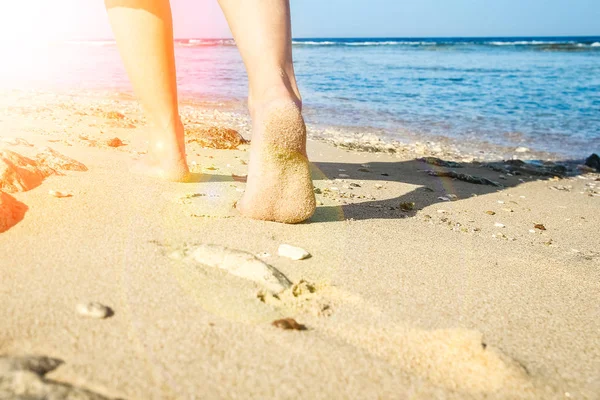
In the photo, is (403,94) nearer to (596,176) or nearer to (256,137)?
(596,176)

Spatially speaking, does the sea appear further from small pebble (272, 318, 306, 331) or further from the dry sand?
small pebble (272, 318, 306, 331)

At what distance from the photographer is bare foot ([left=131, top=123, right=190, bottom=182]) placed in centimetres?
197

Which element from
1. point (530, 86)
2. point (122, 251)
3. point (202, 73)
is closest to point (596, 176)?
point (122, 251)

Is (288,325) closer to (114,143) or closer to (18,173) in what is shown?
(18,173)

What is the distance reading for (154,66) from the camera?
1.87 meters

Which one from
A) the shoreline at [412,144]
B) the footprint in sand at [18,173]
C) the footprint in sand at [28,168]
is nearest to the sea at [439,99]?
the shoreline at [412,144]

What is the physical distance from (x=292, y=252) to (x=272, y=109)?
0.43 meters

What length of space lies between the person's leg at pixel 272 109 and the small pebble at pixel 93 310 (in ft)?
2.28

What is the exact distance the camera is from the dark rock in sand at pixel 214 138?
3428 mm

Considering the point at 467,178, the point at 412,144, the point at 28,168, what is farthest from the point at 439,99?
the point at 28,168

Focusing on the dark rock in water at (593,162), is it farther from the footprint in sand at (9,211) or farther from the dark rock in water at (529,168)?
the footprint in sand at (9,211)

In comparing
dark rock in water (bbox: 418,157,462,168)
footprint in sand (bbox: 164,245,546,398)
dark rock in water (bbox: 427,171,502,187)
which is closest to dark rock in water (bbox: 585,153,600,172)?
dark rock in water (bbox: 418,157,462,168)

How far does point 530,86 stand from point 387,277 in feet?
34.1

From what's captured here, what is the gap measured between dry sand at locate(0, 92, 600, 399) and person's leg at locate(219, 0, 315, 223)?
4.7 inches
